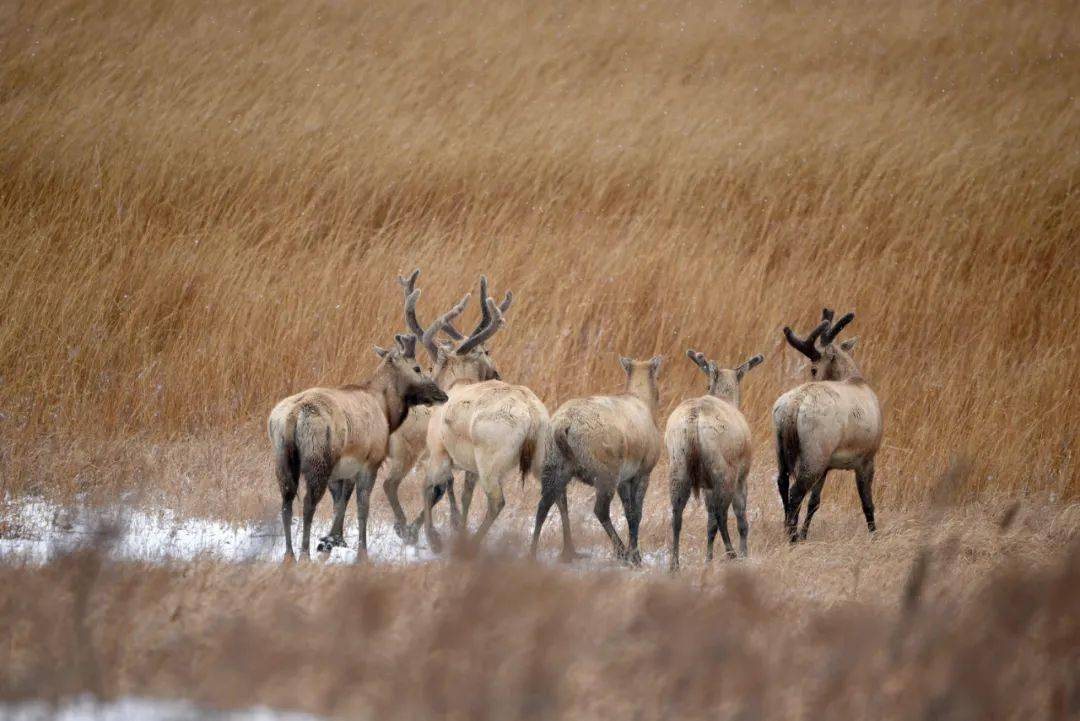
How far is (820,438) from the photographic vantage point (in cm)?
914

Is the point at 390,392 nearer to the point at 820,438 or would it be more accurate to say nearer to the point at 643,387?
the point at 643,387

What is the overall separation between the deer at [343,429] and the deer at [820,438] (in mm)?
2542

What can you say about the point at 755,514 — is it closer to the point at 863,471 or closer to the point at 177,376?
the point at 863,471

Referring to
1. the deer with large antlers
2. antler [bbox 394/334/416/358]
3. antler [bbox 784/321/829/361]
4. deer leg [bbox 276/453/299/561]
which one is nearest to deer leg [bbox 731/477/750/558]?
antler [bbox 784/321/829/361]

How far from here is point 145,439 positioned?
11.6 metres

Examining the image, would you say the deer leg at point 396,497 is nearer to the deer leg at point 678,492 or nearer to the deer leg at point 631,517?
the deer leg at point 631,517

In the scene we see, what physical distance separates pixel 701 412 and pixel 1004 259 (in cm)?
863

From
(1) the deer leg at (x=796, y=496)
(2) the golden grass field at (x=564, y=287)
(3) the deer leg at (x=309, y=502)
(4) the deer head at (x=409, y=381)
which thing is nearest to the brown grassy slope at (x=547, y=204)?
(2) the golden grass field at (x=564, y=287)

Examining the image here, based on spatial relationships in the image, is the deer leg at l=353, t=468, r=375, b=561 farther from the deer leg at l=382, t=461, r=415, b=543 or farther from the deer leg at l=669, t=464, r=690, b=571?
the deer leg at l=669, t=464, r=690, b=571

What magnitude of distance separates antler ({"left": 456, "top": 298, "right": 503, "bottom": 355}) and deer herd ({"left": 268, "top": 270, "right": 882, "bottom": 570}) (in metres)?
0.36

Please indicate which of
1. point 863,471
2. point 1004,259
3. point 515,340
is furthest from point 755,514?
point 1004,259

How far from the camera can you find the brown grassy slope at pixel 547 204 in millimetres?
Answer: 12547

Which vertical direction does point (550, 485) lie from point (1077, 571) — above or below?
below

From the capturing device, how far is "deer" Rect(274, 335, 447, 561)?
7906 millimetres
